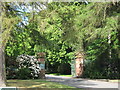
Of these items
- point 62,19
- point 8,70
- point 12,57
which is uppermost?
point 62,19

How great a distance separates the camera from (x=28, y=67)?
17312 mm

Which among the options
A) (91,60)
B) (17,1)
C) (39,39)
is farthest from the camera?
(91,60)

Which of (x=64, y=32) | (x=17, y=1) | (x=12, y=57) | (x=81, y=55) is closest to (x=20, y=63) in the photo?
(x=12, y=57)

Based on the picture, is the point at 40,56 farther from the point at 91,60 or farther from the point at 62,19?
the point at 62,19

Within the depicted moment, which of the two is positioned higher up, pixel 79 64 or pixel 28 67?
pixel 79 64

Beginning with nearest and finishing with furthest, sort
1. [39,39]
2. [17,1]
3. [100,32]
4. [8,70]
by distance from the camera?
[17,1]
[100,32]
[39,39]
[8,70]

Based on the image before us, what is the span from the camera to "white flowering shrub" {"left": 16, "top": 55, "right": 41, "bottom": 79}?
16953mm

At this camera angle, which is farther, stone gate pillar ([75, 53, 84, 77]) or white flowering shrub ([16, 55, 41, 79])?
stone gate pillar ([75, 53, 84, 77])

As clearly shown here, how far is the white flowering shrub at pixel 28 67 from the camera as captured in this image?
55.6ft

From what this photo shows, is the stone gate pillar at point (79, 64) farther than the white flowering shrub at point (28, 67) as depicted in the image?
Yes

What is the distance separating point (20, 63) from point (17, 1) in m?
9.55

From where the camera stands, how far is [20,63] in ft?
56.6

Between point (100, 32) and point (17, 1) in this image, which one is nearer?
point (17, 1)

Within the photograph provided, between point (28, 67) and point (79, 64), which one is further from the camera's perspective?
point (79, 64)
